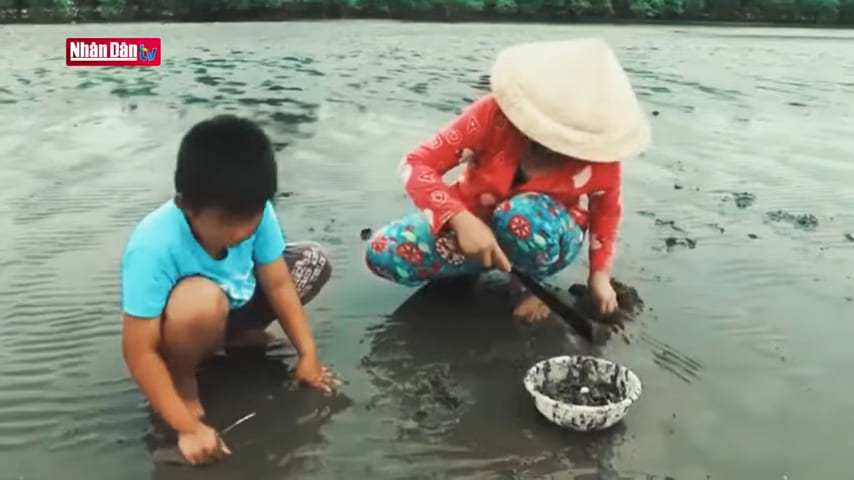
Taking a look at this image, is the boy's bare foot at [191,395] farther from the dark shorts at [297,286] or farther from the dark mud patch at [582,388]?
→ the dark mud patch at [582,388]

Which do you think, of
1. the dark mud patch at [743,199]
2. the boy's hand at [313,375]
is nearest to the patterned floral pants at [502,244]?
the boy's hand at [313,375]

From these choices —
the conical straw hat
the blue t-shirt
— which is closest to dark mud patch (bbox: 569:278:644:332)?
the conical straw hat

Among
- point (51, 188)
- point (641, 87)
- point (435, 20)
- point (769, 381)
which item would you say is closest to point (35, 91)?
point (51, 188)

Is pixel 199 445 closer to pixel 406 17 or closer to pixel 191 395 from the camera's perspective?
pixel 191 395

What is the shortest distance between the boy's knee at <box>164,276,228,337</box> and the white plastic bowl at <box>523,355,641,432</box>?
1003 millimetres

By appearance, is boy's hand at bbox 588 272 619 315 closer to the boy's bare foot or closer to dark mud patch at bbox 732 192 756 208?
the boy's bare foot

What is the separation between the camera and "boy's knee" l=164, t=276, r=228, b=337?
269 centimetres

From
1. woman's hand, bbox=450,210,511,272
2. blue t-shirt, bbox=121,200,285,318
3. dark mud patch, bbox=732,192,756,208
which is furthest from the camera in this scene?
dark mud patch, bbox=732,192,756,208

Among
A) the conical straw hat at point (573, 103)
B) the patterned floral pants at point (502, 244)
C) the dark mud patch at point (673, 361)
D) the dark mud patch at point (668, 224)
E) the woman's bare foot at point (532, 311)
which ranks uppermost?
the conical straw hat at point (573, 103)

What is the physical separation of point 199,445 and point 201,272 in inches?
20.3

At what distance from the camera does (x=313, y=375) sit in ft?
10.0

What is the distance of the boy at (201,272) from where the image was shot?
8.23 feet

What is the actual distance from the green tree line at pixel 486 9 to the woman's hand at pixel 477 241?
20.0m

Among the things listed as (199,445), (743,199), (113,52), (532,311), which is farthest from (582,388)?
(113,52)
